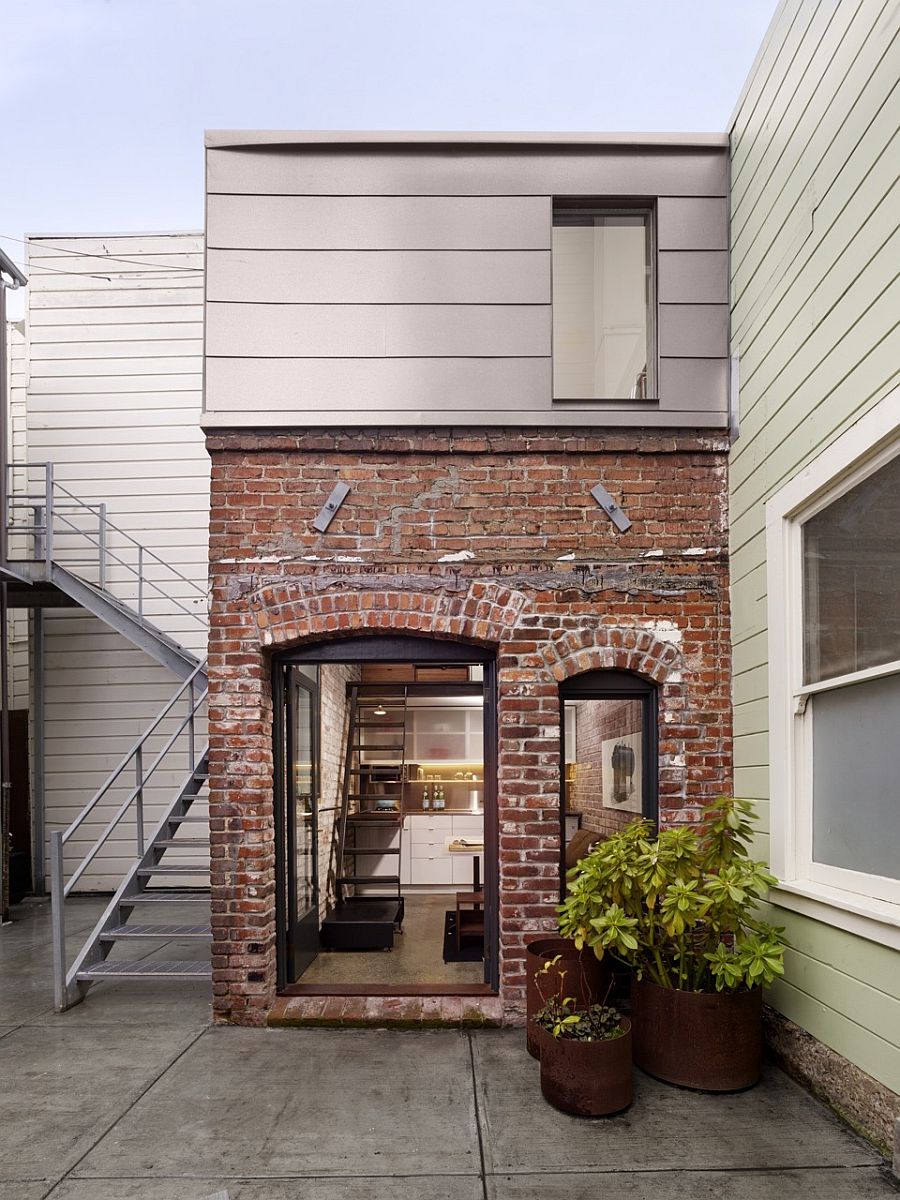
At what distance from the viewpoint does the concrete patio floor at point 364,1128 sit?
3256 millimetres

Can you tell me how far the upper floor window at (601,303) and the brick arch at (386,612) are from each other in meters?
1.39

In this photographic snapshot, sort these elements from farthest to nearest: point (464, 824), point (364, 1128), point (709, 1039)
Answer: point (464, 824) → point (709, 1039) → point (364, 1128)

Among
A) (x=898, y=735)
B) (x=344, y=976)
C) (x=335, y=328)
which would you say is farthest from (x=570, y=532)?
Answer: (x=344, y=976)

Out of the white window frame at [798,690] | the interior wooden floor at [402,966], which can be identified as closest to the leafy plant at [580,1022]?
the white window frame at [798,690]

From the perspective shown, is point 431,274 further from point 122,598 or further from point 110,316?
point 110,316

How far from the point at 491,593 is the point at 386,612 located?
25.3 inches

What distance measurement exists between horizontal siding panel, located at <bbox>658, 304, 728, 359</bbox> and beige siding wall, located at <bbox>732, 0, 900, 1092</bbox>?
0.15m

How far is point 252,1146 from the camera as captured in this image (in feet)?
11.7

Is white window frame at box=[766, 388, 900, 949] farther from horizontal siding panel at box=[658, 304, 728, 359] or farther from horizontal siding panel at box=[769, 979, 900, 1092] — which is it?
horizontal siding panel at box=[658, 304, 728, 359]

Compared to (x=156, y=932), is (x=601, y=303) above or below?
above

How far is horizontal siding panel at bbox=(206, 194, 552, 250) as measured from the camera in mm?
5254

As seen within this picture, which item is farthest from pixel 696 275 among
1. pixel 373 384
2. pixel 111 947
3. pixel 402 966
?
pixel 111 947

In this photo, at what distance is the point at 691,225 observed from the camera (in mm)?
5234

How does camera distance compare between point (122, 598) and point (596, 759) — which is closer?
point (596, 759)
